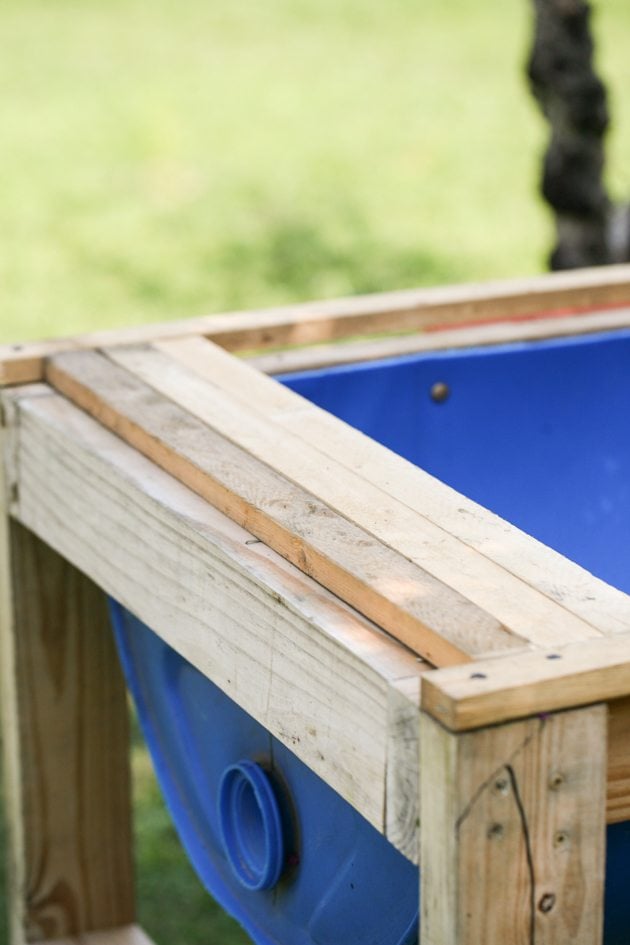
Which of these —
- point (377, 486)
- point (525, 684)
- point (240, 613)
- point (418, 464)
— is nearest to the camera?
point (525, 684)

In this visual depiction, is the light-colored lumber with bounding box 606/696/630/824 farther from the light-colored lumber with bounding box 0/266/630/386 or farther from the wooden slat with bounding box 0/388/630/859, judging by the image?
the light-colored lumber with bounding box 0/266/630/386

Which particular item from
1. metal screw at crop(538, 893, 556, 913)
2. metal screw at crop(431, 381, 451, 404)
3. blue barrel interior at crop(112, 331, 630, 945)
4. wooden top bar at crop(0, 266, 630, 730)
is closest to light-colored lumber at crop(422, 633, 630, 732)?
wooden top bar at crop(0, 266, 630, 730)

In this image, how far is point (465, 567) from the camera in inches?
55.4

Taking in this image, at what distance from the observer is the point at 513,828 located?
120 centimetres

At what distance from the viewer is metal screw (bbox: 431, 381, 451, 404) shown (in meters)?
2.17

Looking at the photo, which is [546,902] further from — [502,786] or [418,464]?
[418,464]

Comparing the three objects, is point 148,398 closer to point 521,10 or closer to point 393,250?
point 393,250

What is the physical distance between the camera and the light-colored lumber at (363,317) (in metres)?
2.16

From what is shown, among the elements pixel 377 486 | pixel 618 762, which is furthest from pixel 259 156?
pixel 618 762

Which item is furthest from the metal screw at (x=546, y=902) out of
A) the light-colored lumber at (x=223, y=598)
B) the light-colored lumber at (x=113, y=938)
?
the light-colored lumber at (x=113, y=938)

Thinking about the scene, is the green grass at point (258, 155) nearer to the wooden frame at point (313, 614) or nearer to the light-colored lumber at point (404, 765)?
the wooden frame at point (313, 614)

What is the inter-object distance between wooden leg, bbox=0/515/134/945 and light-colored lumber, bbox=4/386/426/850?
17cm

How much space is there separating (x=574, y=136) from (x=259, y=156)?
4357 millimetres

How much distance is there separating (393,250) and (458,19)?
4526mm
